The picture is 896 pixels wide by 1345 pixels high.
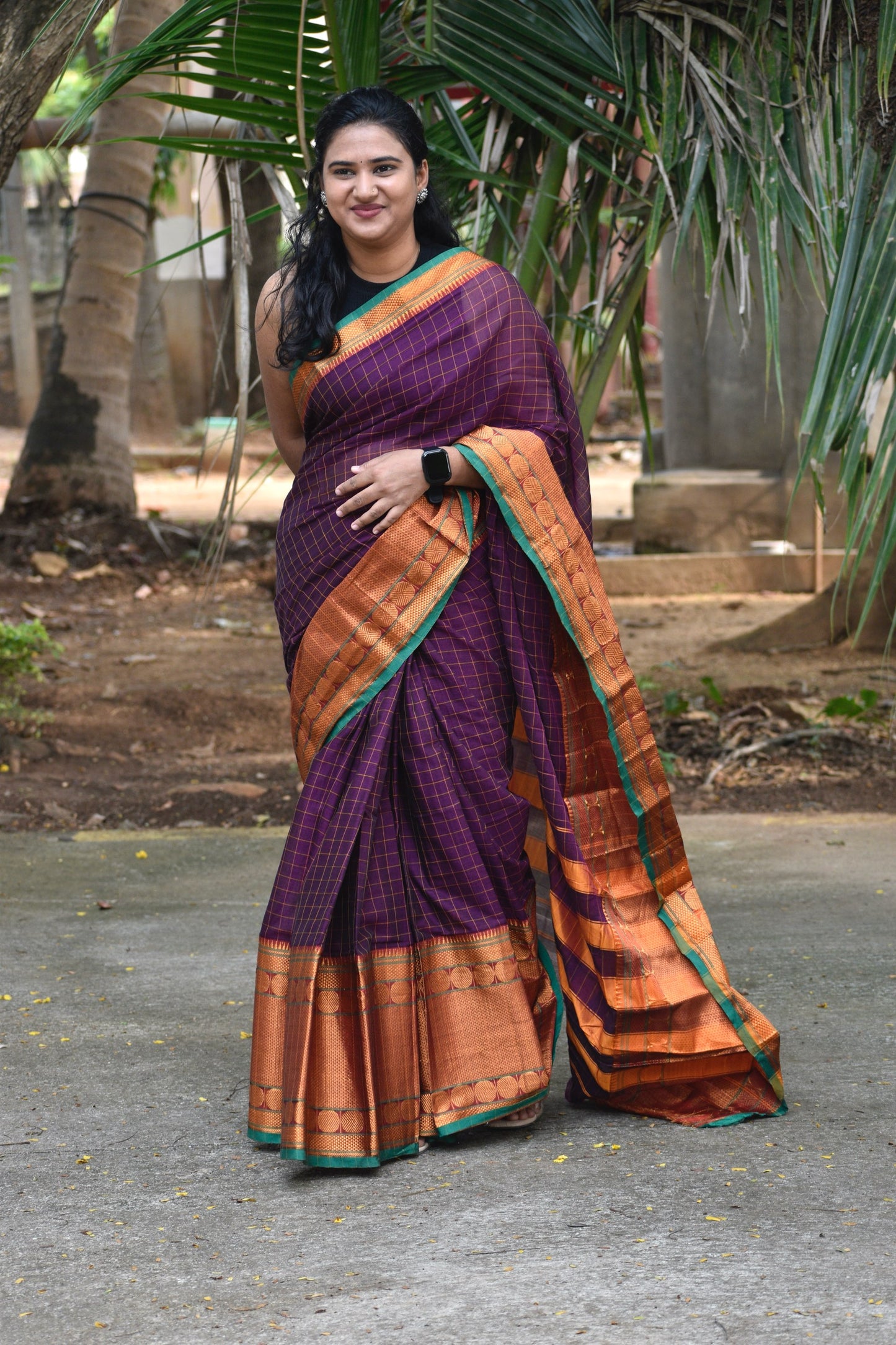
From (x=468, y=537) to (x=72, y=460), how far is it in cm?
783

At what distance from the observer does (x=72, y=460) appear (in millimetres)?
9805

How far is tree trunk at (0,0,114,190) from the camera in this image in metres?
3.26

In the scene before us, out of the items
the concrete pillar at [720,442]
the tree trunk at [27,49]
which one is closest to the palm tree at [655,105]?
the tree trunk at [27,49]

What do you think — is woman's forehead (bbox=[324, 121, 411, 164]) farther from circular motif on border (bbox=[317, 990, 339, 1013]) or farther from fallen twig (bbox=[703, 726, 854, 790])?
fallen twig (bbox=[703, 726, 854, 790])

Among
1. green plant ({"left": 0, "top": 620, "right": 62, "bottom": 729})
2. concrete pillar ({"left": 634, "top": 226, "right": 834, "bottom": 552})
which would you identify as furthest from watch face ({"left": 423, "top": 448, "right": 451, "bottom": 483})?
concrete pillar ({"left": 634, "top": 226, "right": 834, "bottom": 552})

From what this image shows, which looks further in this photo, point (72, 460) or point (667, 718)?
point (72, 460)

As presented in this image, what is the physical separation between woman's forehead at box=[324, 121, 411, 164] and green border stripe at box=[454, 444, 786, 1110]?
49cm

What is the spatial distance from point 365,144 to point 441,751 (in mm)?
1003

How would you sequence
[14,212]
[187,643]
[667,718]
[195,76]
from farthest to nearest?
[14,212]
[187,643]
[667,718]
[195,76]

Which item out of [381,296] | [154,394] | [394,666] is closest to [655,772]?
[394,666]

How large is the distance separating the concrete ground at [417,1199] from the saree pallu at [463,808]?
0.37 ft

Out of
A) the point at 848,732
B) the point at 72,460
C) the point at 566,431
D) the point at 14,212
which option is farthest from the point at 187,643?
the point at 14,212

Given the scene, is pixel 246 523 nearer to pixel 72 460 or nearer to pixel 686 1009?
pixel 72 460

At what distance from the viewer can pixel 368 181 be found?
7.93 ft
